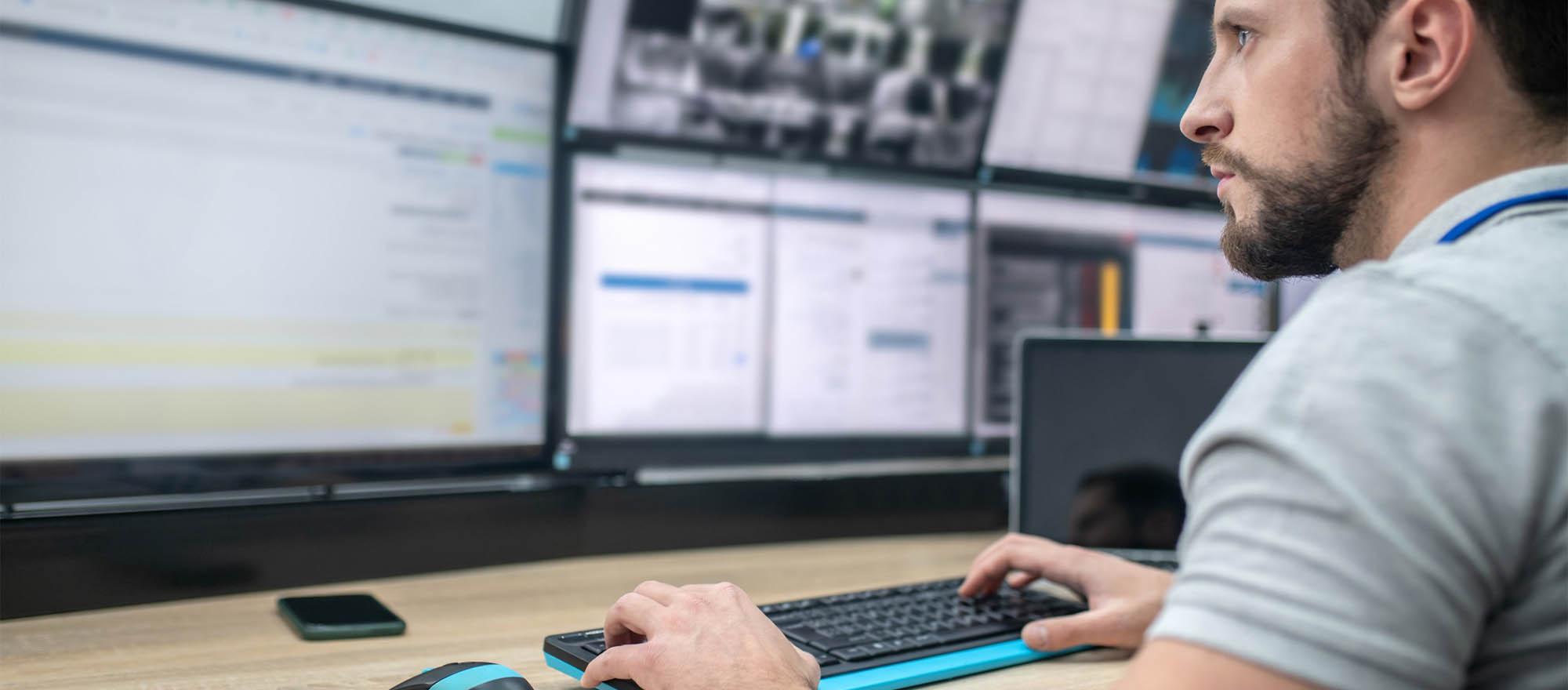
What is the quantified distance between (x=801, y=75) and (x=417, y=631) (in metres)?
0.82

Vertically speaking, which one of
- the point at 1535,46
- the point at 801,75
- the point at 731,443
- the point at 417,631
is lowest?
the point at 417,631

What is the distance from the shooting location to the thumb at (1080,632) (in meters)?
0.88

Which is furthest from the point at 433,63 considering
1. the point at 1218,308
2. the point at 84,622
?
the point at 1218,308

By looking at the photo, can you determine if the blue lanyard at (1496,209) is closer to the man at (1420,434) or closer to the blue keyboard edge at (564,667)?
the man at (1420,434)

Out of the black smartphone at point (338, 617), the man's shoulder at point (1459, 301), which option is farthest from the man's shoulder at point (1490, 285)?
the black smartphone at point (338, 617)

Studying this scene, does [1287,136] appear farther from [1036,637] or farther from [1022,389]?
[1022,389]

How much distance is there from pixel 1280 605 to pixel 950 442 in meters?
1.13

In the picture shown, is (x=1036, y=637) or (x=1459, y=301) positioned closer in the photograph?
(x=1459, y=301)

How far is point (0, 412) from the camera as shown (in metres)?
0.98

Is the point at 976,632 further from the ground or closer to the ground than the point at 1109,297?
closer to the ground

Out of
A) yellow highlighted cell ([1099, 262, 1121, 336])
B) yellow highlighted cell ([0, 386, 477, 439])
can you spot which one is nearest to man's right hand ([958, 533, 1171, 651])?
yellow highlighted cell ([0, 386, 477, 439])

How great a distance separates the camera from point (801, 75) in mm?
1438

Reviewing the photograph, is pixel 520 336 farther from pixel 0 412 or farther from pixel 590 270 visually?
pixel 0 412

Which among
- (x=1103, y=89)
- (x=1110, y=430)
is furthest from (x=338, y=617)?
(x=1103, y=89)
